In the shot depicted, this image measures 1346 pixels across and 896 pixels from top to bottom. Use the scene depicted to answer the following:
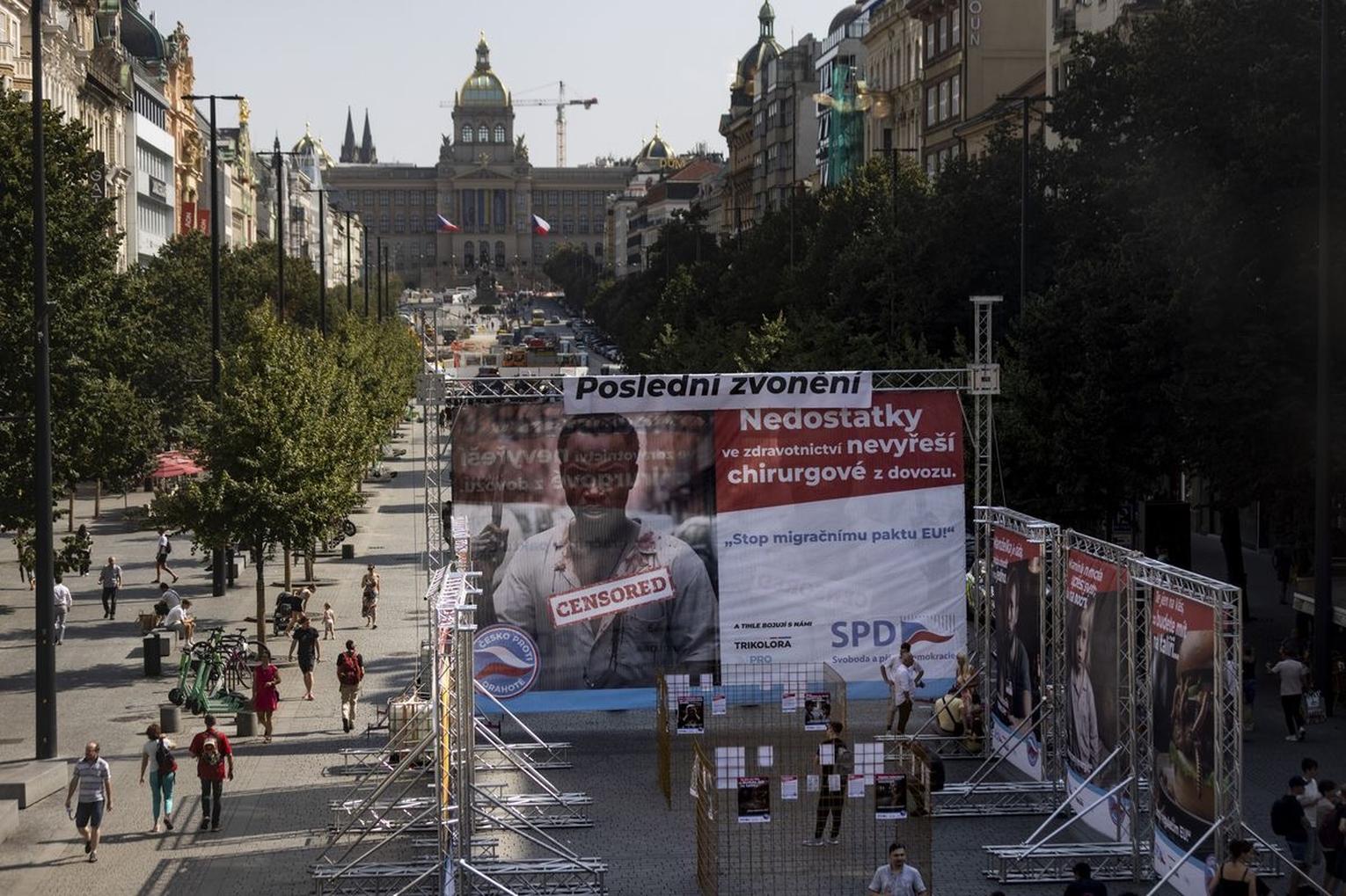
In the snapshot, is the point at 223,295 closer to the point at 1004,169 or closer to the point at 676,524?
the point at 1004,169

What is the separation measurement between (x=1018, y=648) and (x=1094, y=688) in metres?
3.04

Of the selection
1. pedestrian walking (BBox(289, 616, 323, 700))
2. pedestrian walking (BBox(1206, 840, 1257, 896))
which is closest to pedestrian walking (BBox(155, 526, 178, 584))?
pedestrian walking (BBox(289, 616, 323, 700))

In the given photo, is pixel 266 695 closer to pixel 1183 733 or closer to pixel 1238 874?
pixel 1183 733

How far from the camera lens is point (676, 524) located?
26.6 m

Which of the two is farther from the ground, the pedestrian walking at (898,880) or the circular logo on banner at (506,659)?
the circular logo on banner at (506,659)

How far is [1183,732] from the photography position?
18.4 metres

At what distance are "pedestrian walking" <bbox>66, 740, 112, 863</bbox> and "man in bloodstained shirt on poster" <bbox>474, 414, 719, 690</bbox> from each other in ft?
21.3

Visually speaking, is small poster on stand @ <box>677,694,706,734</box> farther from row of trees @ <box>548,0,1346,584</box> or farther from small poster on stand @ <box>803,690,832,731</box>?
row of trees @ <box>548,0,1346,584</box>

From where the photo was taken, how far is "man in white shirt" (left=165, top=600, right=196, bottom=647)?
117ft

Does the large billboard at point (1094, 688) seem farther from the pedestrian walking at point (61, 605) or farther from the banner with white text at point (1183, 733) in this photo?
the pedestrian walking at point (61, 605)

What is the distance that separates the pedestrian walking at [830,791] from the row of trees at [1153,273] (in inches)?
474

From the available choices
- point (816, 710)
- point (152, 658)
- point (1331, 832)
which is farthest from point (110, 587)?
point (1331, 832)

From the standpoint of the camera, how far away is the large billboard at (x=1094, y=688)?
20625 mm

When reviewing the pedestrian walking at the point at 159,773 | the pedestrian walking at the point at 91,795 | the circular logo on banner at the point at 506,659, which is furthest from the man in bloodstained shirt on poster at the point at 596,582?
the pedestrian walking at the point at 91,795
